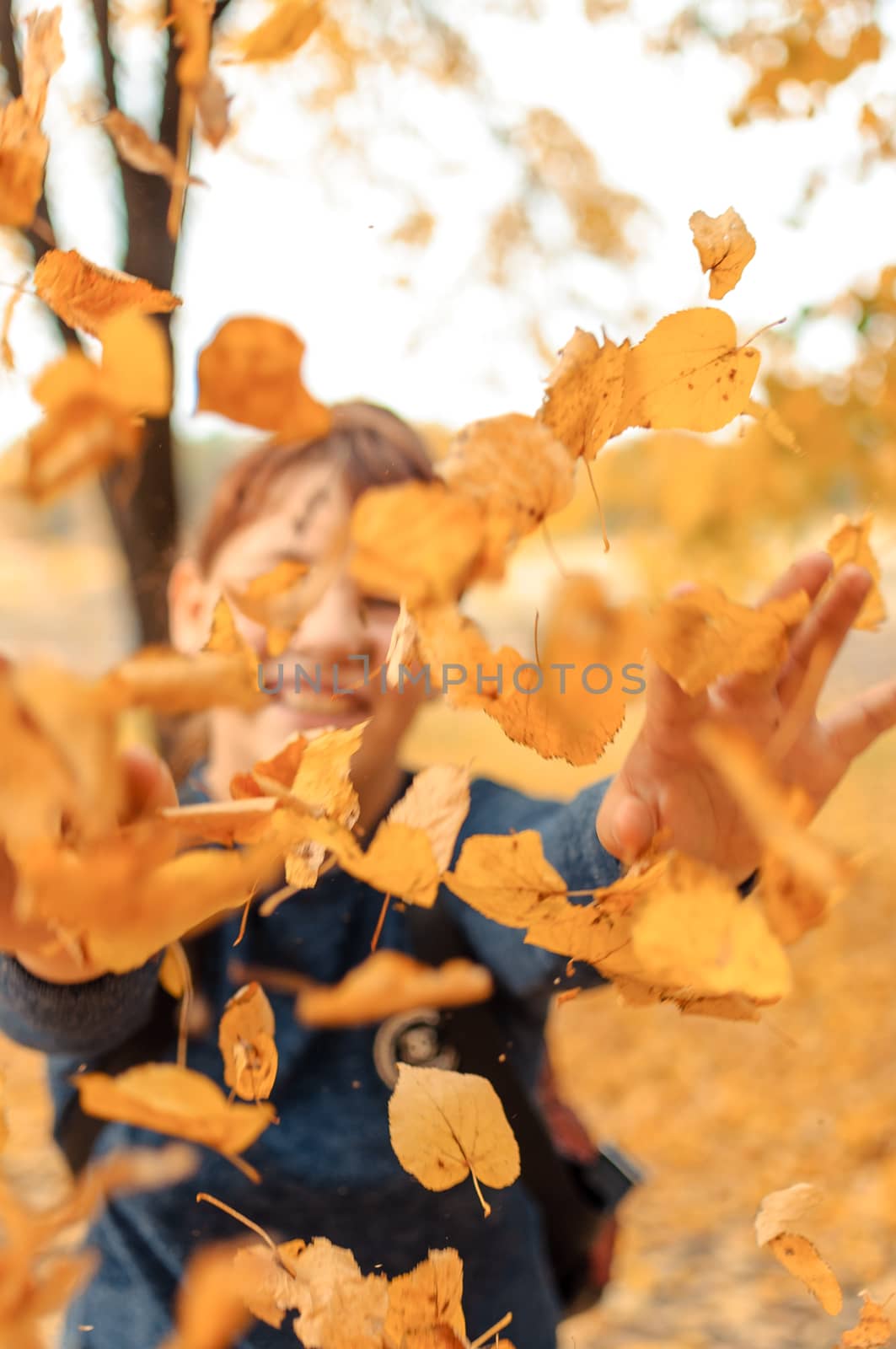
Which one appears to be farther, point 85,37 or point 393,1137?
point 85,37

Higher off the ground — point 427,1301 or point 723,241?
point 723,241

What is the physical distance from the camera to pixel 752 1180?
2.83ft

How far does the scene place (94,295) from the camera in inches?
9.8

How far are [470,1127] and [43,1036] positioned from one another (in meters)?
0.18

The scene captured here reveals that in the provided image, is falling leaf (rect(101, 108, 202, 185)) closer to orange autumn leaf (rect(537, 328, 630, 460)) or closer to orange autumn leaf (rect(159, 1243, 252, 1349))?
orange autumn leaf (rect(537, 328, 630, 460))

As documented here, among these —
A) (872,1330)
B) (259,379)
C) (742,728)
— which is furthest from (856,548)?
(872,1330)

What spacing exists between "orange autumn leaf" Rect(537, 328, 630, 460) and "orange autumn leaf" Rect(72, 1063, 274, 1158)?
6.3 inches

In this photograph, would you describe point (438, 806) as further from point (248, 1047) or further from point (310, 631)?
point (310, 631)

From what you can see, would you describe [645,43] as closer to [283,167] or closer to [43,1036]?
[283,167]

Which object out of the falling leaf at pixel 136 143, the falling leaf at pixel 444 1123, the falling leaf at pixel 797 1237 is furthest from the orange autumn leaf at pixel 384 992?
the falling leaf at pixel 136 143

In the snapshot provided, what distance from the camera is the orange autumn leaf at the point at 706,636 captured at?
0.23 metres

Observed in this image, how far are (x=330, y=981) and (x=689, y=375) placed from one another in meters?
0.35

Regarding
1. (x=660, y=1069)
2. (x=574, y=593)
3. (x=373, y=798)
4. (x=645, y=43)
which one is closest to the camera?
(x=574, y=593)

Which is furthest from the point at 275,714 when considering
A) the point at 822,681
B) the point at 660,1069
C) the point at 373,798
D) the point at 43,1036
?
the point at 660,1069
